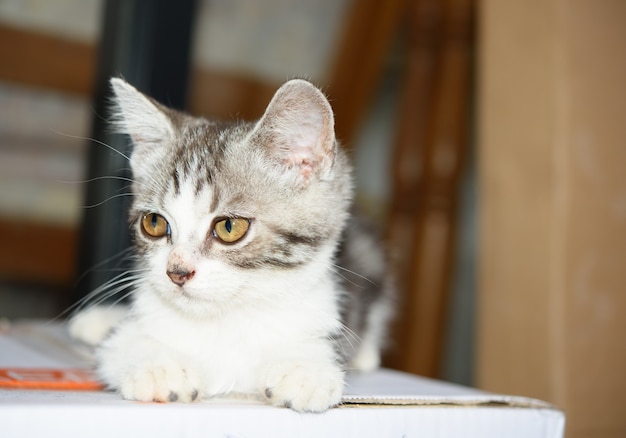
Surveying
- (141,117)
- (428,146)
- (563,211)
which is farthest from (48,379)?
(428,146)

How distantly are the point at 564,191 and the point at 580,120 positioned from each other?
16 cm

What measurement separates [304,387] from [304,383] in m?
0.01

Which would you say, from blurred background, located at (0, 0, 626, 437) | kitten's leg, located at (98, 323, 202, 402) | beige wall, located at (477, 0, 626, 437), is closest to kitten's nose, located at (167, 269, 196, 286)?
kitten's leg, located at (98, 323, 202, 402)

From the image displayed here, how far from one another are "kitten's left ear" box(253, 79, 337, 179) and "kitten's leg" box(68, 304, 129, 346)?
508 mm

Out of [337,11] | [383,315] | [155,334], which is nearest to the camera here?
[155,334]

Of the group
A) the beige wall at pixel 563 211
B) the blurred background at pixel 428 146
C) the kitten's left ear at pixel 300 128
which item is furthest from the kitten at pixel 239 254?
the beige wall at pixel 563 211

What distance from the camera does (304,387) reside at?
89 cm

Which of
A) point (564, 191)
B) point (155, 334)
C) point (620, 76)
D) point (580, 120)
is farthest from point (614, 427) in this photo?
point (155, 334)

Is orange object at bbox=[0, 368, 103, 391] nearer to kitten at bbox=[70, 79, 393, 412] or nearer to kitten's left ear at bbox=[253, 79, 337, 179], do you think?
kitten at bbox=[70, 79, 393, 412]

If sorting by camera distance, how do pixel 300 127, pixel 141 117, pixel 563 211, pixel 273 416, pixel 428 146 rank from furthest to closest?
pixel 428 146 < pixel 563 211 < pixel 141 117 < pixel 300 127 < pixel 273 416

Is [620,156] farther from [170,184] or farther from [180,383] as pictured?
[180,383]

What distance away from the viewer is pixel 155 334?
1.10 metres

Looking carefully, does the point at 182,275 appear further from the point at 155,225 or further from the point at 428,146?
the point at 428,146

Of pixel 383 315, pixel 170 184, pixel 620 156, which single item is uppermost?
pixel 620 156
